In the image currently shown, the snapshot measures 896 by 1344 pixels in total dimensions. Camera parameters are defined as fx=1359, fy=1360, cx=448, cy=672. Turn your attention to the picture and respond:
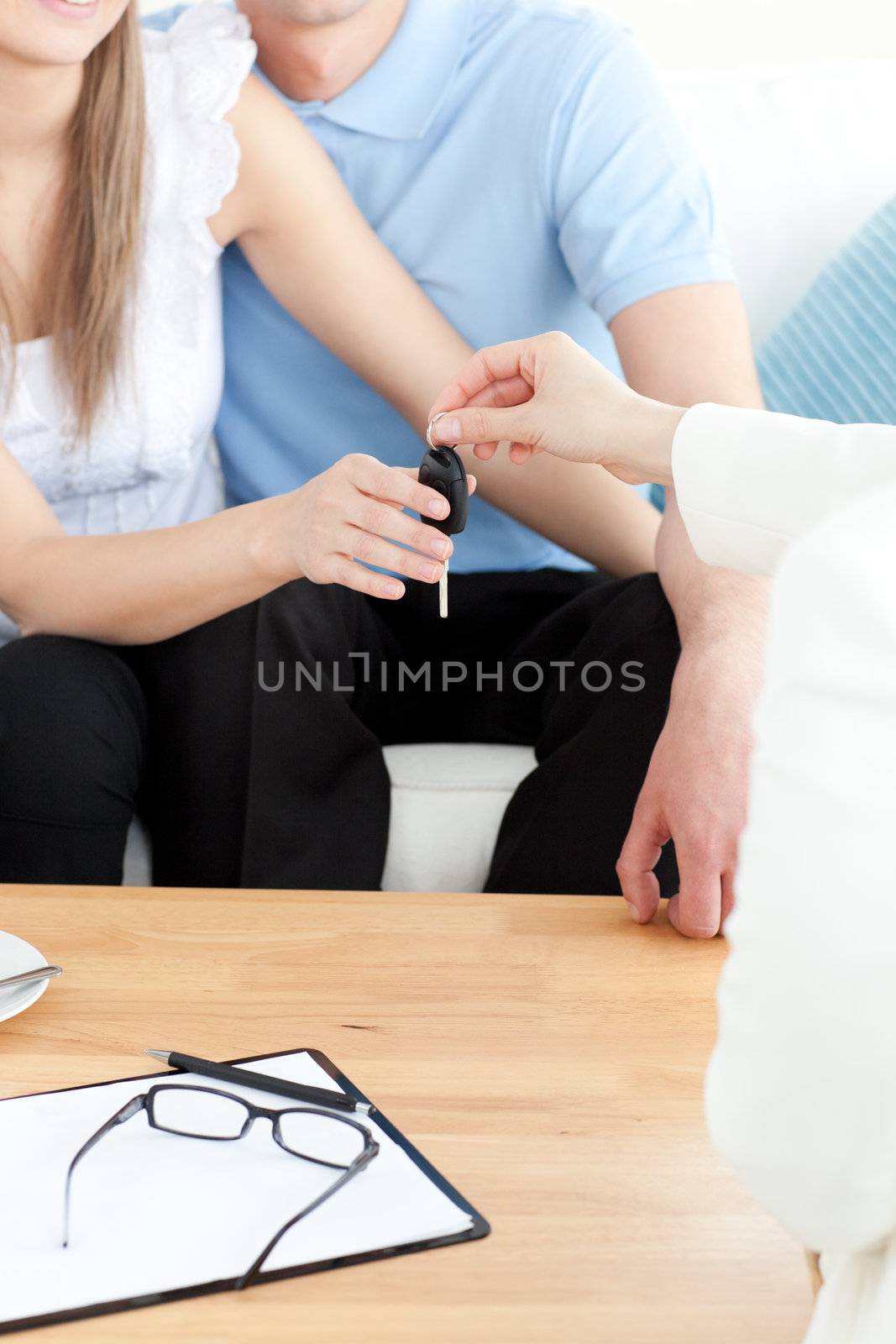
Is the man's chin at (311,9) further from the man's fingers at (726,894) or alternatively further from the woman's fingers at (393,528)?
the man's fingers at (726,894)

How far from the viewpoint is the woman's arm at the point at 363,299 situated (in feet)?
4.67

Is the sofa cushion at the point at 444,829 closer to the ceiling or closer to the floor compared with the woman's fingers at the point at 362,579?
closer to the floor

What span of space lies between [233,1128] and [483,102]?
4.06 feet

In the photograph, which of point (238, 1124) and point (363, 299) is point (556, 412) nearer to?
point (238, 1124)

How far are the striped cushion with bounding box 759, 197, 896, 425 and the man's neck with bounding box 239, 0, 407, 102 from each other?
1.86ft

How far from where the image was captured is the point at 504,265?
4.98 ft

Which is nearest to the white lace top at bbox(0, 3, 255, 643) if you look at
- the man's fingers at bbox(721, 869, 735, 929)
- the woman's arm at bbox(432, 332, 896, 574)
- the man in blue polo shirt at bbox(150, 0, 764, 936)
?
the man in blue polo shirt at bbox(150, 0, 764, 936)

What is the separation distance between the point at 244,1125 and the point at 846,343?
122 cm

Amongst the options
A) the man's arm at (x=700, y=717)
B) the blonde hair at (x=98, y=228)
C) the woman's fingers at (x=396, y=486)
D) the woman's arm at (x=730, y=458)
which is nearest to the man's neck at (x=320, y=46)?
the blonde hair at (x=98, y=228)

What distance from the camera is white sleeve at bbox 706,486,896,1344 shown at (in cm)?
32

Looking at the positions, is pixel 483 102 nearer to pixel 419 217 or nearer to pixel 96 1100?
pixel 419 217

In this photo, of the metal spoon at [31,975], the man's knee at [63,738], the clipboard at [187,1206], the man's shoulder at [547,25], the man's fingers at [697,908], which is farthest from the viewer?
the man's shoulder at [547,25]

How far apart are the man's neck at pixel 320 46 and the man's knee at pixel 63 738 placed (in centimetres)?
73

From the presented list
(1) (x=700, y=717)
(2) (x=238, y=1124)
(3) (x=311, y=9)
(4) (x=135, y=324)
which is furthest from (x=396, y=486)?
(3) (x=311, y=9)
